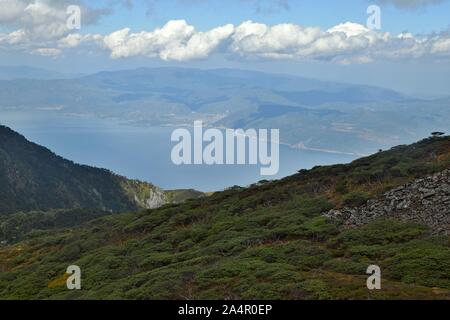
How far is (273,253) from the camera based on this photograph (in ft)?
85.2

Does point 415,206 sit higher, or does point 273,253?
A: point 415,206

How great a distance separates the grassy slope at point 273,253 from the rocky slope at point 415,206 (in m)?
1.29

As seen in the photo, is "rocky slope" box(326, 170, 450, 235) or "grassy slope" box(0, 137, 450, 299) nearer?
"grassy slope" box(0, 137, 450, 299)

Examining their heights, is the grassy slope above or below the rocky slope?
below

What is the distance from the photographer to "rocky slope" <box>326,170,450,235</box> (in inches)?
1099

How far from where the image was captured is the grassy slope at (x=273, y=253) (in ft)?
65.5

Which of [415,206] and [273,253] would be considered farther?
Answer: [415,206]

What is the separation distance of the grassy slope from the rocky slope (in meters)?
1.29

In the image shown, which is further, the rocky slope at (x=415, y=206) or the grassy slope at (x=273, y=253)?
the rocky slope at (x=415, y=206)

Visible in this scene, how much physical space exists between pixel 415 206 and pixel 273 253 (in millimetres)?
11335

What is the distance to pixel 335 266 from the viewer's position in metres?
22.6
